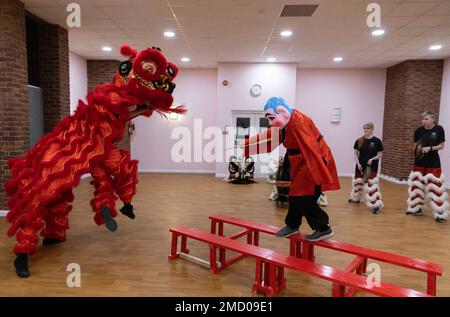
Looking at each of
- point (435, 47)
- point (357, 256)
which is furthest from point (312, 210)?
point (435, 47)

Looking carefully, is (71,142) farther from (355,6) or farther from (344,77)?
(344,77)

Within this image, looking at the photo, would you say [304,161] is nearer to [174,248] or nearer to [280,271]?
[280,271]

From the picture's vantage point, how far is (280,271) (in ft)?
8.03

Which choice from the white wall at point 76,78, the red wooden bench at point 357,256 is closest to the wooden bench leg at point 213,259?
the red wooden bench at point 357,256

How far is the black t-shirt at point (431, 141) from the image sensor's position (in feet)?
14.2

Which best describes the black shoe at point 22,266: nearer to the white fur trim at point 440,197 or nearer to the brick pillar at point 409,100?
the white fur trim at point 440,197

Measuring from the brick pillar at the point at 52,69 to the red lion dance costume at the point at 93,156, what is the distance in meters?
2.94

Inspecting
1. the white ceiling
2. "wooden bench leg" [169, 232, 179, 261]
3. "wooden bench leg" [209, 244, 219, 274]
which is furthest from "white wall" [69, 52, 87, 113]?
"wooden bench leg" [209, 244, 219, 274]

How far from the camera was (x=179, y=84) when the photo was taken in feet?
29.5

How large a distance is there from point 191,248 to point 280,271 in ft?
3.98

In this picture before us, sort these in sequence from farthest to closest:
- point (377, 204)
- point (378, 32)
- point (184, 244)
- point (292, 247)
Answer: point (378, 32)
point (377, 204)
point (184, 244)
point (292, 247)

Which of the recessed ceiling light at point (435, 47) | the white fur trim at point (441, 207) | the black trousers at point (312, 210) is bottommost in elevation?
the white fur trim at point (441, 207)

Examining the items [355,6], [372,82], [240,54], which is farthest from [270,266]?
[372,82]

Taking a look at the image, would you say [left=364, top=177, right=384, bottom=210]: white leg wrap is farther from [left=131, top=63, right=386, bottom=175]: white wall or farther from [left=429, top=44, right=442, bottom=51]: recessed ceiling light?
[left=131, top=63, right=386, bottom=175]: white wall
